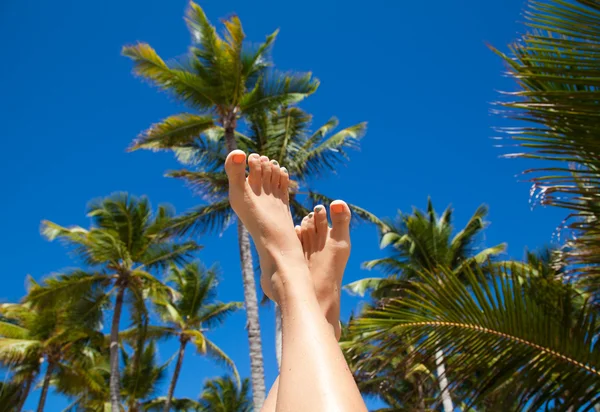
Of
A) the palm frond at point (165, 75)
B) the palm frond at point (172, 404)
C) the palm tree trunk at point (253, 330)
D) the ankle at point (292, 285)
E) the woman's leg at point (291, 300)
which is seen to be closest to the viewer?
the woman's leg at point (291, 300)

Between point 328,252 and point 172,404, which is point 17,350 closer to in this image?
point 172,404

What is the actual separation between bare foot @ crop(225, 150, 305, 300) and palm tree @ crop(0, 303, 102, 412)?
453 inches

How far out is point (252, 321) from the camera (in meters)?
9.17

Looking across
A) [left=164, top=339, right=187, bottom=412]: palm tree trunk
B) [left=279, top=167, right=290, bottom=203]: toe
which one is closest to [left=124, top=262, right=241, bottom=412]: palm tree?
[left=164, top=339, right=187, bottom=412]: palm tree trunk

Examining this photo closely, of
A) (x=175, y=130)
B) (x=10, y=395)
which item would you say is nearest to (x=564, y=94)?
(x=175, y=130)

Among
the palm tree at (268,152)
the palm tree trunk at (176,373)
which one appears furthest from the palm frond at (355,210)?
the palm tree trunk at (176,373)

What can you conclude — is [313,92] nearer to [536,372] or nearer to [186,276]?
[186,276]

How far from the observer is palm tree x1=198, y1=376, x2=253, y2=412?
20.5 metres

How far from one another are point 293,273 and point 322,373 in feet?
2.10

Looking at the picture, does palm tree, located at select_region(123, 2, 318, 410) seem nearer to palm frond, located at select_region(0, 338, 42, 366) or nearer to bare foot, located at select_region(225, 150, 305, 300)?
palm frond, located at select_region(0, 338, 42, 366)

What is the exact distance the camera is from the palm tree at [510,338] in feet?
8.21

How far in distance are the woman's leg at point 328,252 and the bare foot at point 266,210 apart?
0.15 m

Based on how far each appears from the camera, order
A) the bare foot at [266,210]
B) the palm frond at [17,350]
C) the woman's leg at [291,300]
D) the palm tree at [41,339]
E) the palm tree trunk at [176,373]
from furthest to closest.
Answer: the palm tree trunk at [176,373]
the palm tree at [41,339]
the palm frond at [17,350]
the bare foot at [266,210]
the woman's leg at [291,300]

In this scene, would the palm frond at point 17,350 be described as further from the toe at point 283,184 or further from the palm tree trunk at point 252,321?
the toe at point 283,184
